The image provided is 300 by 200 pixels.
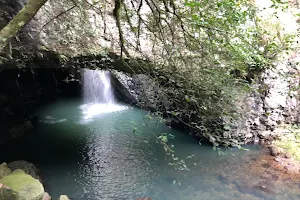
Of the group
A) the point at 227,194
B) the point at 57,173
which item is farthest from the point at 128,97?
the point at 227,194

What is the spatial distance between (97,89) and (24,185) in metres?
10.6

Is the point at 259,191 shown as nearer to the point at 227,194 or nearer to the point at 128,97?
the point at 227,194

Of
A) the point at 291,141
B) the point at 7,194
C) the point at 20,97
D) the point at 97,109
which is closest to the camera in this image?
the point at 7,194

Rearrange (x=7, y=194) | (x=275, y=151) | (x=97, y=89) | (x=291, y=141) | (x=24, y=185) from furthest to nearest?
(x=97, y=89) → (x=291, y=141) → (x=275, y=151) → (x=24, y=185) → (x=7, y=194)

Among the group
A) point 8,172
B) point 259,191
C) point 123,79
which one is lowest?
point 259,191

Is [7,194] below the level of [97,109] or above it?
above

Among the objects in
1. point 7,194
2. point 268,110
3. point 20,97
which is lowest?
point 7,194

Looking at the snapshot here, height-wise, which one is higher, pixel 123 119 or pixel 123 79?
pixel 123 79

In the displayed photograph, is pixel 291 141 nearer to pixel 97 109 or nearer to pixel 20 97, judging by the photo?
pixel 97 109

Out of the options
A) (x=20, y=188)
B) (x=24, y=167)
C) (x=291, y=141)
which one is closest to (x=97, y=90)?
(x=24, y=167)

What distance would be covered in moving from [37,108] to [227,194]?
387 inches

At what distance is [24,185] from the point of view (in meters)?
4.75

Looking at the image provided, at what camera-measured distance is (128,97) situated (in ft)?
45.3

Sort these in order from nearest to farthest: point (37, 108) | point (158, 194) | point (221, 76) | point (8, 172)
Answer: point (221, 76) → point (8, 172) → point (158, 194) → point (37, 108)
